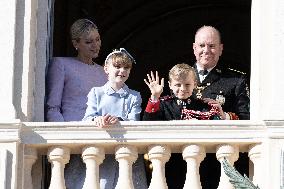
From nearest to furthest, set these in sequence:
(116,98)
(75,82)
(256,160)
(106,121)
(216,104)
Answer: (106,121) < (256,160) < (216,104) < (116,98) < (75,82)

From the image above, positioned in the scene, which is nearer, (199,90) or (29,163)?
(29,163)

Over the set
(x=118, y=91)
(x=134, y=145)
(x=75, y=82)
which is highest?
(x=75, y=82)

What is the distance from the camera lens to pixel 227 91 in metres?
14.9

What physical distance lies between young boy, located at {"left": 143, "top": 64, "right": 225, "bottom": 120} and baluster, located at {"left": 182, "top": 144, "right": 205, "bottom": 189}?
0.29 m

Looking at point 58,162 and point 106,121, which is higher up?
point 106,121

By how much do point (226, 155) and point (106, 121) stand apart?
0.99 metres

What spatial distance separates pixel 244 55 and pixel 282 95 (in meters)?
7.18

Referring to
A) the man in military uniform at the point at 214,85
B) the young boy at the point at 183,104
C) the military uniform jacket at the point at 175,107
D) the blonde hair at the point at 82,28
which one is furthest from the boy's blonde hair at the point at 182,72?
the blonde hair at the point at 82,28

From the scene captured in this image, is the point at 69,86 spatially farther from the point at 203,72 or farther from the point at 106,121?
the point at 203,72

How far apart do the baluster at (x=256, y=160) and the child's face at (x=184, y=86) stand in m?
0.67

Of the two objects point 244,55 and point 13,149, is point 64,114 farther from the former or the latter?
point 244,55

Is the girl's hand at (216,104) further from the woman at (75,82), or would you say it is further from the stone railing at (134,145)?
the woman at (75,82)


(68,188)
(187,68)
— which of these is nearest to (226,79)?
(187,68)

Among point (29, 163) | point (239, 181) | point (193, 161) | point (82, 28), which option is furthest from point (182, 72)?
point (239, 181)
